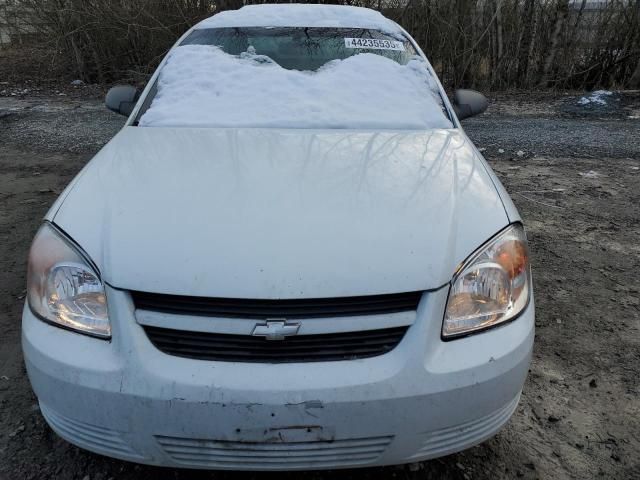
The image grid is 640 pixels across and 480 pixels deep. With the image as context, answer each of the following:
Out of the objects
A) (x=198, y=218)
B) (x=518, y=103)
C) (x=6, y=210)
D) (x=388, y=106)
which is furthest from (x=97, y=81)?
(x=198, y=218)

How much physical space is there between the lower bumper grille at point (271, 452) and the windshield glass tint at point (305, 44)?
199cm

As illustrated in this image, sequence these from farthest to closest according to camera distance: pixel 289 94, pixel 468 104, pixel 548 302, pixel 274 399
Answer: pixel 468 104 < pixel 548 302 < pixel 289 94 < pixel 274 399

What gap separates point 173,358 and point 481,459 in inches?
46.2

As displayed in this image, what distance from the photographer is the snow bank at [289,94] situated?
2438 mm

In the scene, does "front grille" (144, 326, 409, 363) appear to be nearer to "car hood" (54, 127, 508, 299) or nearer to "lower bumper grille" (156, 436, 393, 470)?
"car hood" (54, 127, 508, 299)

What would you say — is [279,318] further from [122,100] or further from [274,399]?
[122,100]

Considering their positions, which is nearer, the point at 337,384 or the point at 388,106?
the point at 337,384

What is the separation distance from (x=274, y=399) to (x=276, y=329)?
18 centimetres

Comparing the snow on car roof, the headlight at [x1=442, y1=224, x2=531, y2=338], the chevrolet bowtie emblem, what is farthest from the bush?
the chevrolet bowtie emblem

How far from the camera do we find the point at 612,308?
285 cm

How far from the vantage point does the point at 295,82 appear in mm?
2668

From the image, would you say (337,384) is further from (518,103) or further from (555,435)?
(518,103)

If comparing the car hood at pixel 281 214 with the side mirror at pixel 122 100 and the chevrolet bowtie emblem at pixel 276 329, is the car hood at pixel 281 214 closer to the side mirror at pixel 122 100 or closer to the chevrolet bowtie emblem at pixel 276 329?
the chevrolet bowtie emblem at pixel 276 329

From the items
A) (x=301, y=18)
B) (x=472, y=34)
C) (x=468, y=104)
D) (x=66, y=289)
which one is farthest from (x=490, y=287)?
(x=472, y=34)
